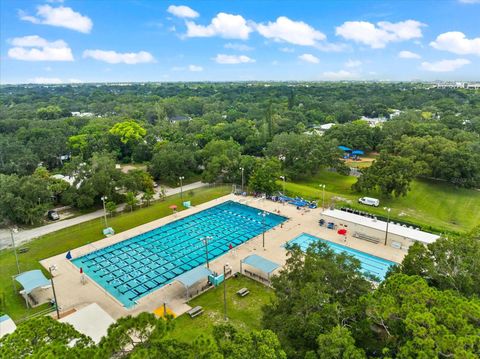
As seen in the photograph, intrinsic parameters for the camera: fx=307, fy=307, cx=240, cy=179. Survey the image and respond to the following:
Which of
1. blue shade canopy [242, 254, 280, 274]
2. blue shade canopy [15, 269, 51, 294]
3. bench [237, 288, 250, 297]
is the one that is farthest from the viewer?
blue shade canopy [242, 254, 280, 274]

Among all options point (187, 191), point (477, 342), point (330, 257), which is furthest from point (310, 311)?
point (187, 191)

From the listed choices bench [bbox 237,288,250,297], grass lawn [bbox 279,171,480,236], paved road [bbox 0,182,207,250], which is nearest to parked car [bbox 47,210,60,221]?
paved road [bbox 0,182,207,250]

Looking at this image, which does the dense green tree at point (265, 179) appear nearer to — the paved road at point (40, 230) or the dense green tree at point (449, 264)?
the paved road at point (40, 230)

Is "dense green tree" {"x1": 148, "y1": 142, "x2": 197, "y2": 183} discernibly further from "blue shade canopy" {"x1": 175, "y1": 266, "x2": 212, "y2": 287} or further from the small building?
"blue shade canopy" {"x1": 175, "y1": 266, "x2": 212, "y2": 287}

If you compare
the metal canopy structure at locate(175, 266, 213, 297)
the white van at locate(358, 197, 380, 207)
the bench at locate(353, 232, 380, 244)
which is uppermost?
the white van at locate(358, 197, 380, 207)

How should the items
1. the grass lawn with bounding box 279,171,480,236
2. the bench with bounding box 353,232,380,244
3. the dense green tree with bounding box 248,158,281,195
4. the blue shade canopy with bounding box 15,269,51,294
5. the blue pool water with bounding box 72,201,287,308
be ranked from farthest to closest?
the dense green tree with bounding box 248,158,281,195
the grass lawn with bounding box 279,171,480,236
the bench with bounding box 353,232,380,244
the blue pool water with bounding box 72,201,287,308
the blue shade canopy with bounding box 15,269,51,294

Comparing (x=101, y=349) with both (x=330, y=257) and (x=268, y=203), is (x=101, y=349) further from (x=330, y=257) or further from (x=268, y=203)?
(x=268, y=203)

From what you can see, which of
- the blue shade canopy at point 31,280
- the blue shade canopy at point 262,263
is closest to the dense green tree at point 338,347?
the blue shade canopy at point 262,263

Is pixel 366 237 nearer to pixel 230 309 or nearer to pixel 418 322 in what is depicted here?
pixel 230 309
